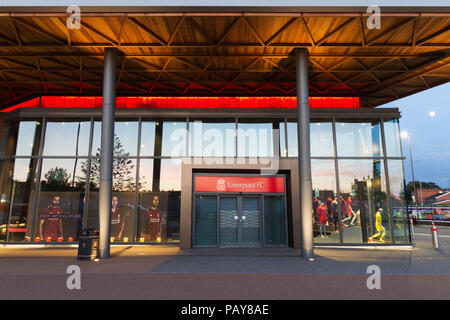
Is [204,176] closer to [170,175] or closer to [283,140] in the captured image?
[170,175]

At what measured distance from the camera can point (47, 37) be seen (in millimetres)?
10758

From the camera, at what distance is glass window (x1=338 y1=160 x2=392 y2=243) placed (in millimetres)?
13352

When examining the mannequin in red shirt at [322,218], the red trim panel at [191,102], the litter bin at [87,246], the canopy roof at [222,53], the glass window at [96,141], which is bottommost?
the litter bin at [87,246]

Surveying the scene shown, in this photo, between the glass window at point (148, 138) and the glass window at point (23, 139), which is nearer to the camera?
the glass window at point (148, 138)

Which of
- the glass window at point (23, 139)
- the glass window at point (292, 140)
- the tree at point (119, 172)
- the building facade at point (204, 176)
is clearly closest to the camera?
the building facade at point (204, 176)

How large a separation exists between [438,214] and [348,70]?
29.2 metres

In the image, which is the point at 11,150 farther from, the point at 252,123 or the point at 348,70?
→ the point at 348,70

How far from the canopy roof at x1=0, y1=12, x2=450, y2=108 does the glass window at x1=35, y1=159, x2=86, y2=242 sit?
4.77 meters

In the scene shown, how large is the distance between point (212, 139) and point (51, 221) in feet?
30.2

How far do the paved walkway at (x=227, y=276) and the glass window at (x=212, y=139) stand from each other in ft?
17.2

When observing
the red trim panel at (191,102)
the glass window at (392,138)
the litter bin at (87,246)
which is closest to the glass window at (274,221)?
the red trim panel at (191,102)

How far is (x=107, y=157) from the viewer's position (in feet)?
36.0

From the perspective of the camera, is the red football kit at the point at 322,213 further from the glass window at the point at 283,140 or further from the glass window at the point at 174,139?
the glass window at the point at 174,139

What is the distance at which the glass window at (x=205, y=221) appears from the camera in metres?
12.8
